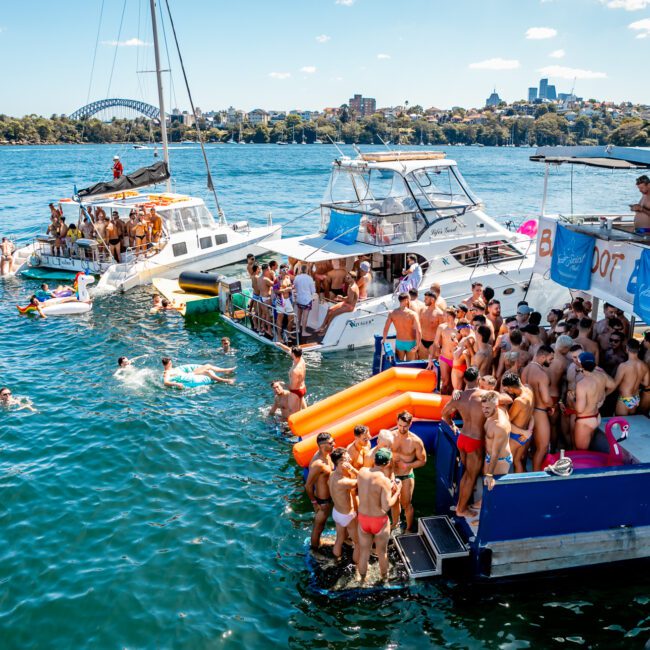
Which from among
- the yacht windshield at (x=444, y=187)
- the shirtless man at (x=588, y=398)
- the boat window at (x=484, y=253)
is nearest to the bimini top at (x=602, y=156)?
the shirtless man at (x=588, y=398)

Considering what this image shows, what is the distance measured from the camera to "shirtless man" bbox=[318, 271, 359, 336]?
51.1 ft

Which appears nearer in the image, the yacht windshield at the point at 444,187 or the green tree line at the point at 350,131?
the yacht windshield at the point at 444,187

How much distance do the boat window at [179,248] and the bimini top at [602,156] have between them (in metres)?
15.4

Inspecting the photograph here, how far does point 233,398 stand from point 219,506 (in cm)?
411

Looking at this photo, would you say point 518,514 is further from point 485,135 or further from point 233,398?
point 485,135

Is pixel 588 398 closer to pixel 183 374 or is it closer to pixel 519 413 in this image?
pixel 519 413

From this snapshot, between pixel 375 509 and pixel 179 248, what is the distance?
1854cm

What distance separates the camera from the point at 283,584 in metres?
8.39

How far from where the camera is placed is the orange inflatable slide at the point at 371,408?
9992 mm

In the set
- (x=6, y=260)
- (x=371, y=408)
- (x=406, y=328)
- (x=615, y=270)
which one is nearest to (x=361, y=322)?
(x=406, y=328)

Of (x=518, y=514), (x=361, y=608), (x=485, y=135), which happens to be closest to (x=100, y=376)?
(x=361, y=608)

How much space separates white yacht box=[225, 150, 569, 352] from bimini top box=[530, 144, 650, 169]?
4.64m

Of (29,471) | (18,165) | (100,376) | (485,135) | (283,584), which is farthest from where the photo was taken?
(485,135)

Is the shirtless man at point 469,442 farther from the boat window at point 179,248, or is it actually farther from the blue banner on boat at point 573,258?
the boat window at point 179,248
